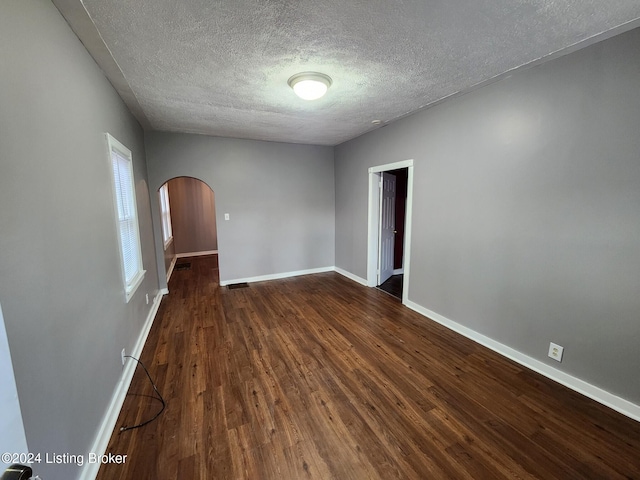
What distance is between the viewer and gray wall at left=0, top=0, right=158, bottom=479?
99 centimetres

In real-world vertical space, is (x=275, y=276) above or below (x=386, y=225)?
below

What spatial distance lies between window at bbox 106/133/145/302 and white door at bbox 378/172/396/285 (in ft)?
11.0

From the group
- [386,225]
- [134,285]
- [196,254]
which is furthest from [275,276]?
[196,254]

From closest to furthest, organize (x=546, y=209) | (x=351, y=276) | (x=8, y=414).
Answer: (x=8, y=414) → (x=546, y=209) → (x=351, y=276)

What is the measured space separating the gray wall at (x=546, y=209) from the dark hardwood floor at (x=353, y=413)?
1.32 ft

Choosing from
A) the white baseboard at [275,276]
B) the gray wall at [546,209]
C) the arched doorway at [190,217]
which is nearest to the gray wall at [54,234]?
the white baseboard at [275,276]

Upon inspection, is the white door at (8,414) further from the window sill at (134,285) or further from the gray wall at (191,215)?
the gray wall at (191,215)

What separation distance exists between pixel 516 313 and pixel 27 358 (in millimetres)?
3259

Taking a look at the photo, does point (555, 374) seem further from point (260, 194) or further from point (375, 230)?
point (260, 194)

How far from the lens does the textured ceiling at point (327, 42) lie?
1482mm

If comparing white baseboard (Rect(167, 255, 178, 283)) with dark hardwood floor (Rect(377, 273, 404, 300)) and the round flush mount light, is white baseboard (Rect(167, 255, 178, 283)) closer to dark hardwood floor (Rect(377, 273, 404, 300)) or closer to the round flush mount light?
dark hardwood floor (Rect(377, 273, 404, 300))

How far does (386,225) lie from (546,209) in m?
→ 2.51

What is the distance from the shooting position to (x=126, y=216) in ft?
8.50

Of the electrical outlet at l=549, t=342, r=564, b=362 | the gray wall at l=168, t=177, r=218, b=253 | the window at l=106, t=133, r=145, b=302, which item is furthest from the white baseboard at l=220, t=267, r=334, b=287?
the electrical outlet at l=549, t=342, r=564, b=362
